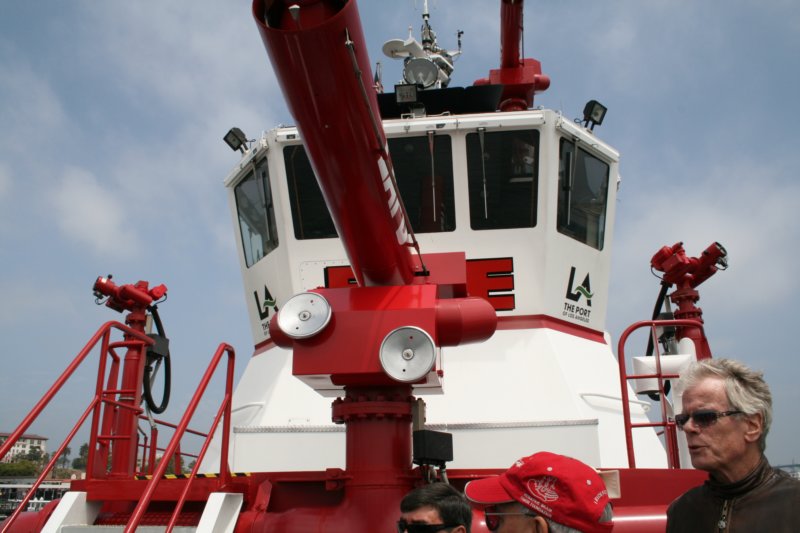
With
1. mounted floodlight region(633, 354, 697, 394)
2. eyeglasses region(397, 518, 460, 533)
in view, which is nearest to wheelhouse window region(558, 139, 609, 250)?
mounted floodlight region(633, 354, 697, 394)

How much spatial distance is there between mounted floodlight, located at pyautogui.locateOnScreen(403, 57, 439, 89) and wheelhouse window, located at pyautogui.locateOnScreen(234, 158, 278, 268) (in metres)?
2.16

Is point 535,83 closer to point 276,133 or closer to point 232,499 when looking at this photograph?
point 276,133

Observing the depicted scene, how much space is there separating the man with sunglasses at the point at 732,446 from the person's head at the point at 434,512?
2.99 feet

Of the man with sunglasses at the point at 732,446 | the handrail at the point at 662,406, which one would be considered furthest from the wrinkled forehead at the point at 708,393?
the handrail at the point at 662,406

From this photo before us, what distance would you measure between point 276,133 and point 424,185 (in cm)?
161

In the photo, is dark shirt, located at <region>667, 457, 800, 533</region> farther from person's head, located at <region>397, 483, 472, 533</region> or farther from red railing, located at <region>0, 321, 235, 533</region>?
red railing, located at <region>0, 321, 235, 533</region>

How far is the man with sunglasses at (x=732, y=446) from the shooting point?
1.94 metres

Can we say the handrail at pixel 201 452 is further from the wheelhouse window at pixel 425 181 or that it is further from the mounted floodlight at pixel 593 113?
the mounted floodlight at pixel 593 113

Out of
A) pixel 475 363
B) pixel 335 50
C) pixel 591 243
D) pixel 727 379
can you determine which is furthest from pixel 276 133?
pixel 727 379

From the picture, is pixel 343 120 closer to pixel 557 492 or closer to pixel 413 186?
pixel 557 492

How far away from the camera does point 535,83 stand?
9.19 m

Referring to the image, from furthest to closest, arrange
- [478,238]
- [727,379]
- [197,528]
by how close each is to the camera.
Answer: [478,238], [197,528], [727,379]

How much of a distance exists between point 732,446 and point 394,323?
230 cm

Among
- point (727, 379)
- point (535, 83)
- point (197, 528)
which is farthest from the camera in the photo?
point (535, 83)
